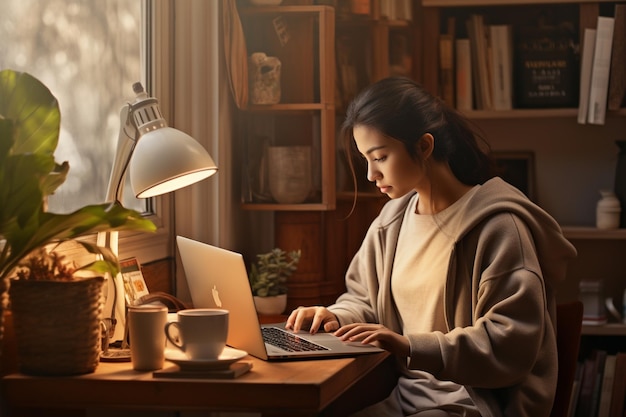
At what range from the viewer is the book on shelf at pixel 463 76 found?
3.35m

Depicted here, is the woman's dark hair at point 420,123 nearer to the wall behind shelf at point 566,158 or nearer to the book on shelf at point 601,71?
the book on shelf at point 601,71

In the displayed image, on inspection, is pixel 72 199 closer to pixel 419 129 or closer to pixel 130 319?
pixel 130 319

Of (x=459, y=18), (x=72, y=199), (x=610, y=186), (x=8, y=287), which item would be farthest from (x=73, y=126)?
(x=610, y=186)

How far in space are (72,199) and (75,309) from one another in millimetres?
605

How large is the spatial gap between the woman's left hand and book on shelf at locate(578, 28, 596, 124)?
164 cm

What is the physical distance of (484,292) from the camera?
203 centimetres

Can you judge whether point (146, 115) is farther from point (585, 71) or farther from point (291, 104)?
point (585, 71)

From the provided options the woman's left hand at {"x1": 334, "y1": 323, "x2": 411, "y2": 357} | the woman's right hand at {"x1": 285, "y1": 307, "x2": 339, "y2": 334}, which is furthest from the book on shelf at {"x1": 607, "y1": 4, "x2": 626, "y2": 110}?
the woman's left hand at {"x1": 334, "y1": 323, "x2": 411, "y2": 357}

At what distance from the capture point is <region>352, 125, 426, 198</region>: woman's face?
2201 mm

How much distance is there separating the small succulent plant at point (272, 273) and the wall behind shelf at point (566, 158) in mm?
1081

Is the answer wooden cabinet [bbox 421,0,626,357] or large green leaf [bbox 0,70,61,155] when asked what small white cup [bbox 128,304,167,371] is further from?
wooden cabinet [bbox 421,0,626,357]

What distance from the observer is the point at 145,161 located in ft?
5.86

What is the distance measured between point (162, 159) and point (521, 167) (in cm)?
203

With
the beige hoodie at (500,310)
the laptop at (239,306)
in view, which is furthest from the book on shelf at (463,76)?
the laptop at (239,306)
